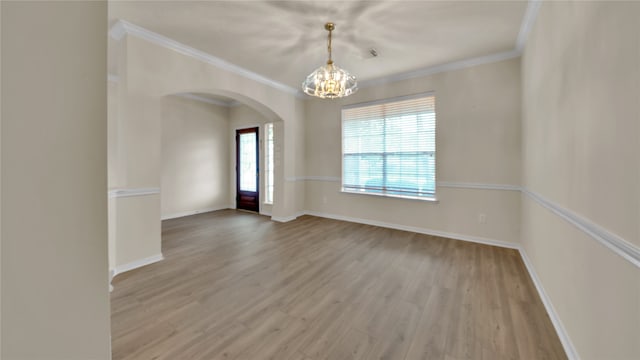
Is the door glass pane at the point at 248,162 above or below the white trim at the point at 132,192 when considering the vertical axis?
above

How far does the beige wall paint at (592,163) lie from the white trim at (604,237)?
0.09ft

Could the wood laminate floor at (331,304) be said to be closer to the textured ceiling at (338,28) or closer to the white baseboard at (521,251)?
the white baseboard at (521,251)

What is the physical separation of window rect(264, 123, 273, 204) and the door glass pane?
0.41 m

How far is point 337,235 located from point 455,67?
3.10 metres

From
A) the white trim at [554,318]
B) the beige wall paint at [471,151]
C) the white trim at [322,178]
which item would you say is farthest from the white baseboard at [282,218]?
the white trim at [554,318]

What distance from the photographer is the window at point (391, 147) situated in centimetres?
402

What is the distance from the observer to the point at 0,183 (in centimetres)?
34

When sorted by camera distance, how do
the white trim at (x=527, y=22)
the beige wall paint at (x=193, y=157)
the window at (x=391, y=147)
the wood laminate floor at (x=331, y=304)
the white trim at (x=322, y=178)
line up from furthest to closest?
the beige wall paint at (x=193, y=157), the white trim at (x=322, y=178), the window at (x=391, y=147), the white trim at (x=527, y=22), the wood laminate floor at (x=331, y=304)

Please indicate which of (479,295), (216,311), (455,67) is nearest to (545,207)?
(479,295)

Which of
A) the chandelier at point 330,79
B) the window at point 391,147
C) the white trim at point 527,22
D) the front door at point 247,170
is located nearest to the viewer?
the white trim at point 527,22

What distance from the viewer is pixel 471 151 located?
3.67 m

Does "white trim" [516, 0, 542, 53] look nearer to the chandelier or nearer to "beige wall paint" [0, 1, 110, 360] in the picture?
the chandelier

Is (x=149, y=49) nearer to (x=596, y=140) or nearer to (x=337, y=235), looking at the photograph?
(x=337, y=235)

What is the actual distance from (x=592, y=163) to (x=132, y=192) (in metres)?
3.76
